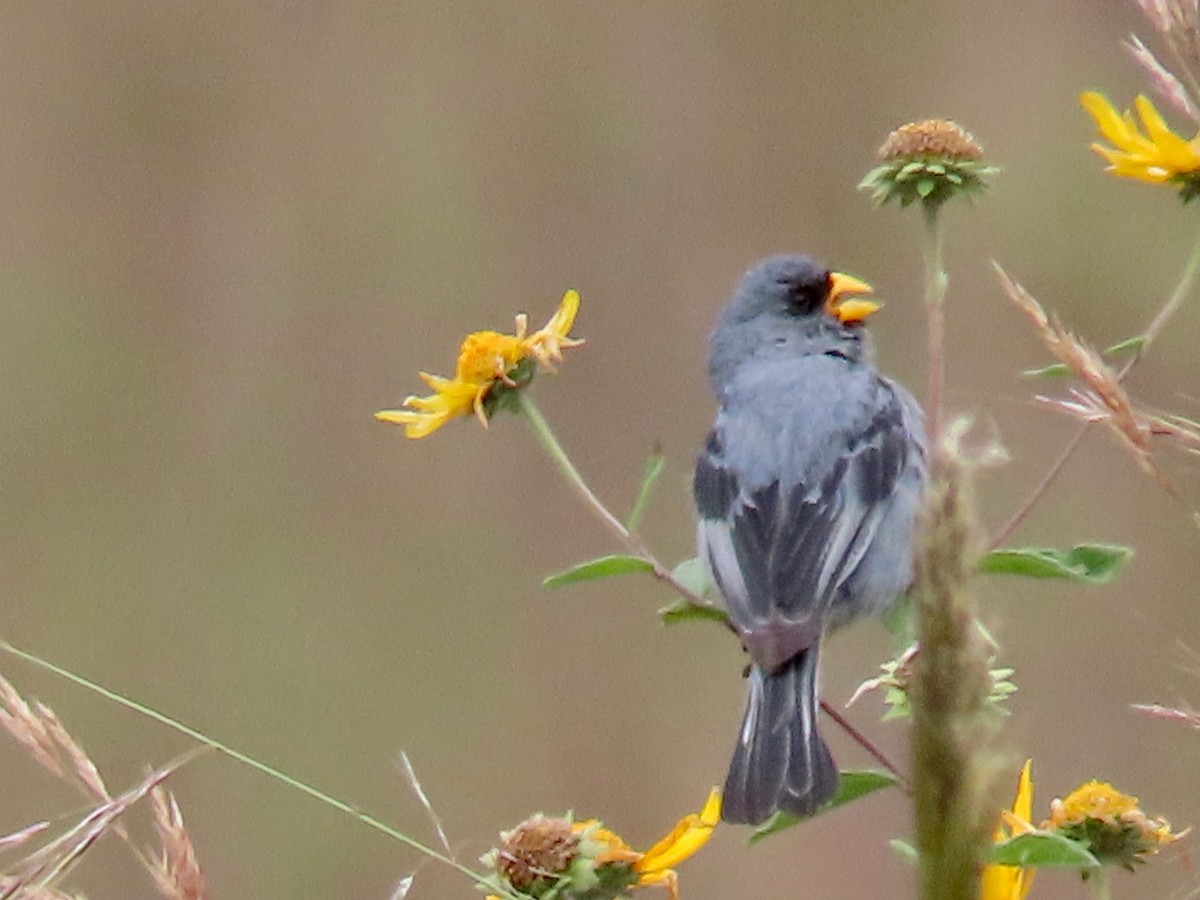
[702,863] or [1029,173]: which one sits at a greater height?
[1029,173]

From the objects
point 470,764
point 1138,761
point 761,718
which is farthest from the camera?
point 470,764

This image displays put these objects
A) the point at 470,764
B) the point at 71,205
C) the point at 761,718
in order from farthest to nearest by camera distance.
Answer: the point at 71,205 < the point at 470,764 < the point at 761,718

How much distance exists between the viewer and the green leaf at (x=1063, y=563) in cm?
173

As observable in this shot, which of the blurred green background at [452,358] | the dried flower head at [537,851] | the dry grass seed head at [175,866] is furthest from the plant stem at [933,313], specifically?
the blurred green background at [452,358]

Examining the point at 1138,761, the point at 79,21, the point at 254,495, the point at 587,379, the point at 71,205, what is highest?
the point at 79,21

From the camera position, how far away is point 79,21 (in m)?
5.58

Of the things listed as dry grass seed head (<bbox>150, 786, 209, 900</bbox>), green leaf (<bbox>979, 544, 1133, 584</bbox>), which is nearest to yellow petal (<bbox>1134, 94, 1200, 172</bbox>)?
Answer: green leaf (<bbox>979, 544, 1133, 584</bbox>)

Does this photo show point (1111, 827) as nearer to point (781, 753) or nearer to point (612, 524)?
point (781, 753)

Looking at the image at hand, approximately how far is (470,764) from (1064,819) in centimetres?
322

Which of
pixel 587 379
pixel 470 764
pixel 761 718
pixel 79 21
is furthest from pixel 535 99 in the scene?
pixel 761 718

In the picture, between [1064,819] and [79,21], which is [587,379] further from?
[1064,819]

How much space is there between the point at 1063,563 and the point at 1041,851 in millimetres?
412

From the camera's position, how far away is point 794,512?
2.59m

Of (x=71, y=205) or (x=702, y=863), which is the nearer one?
(x=702, y=863)
